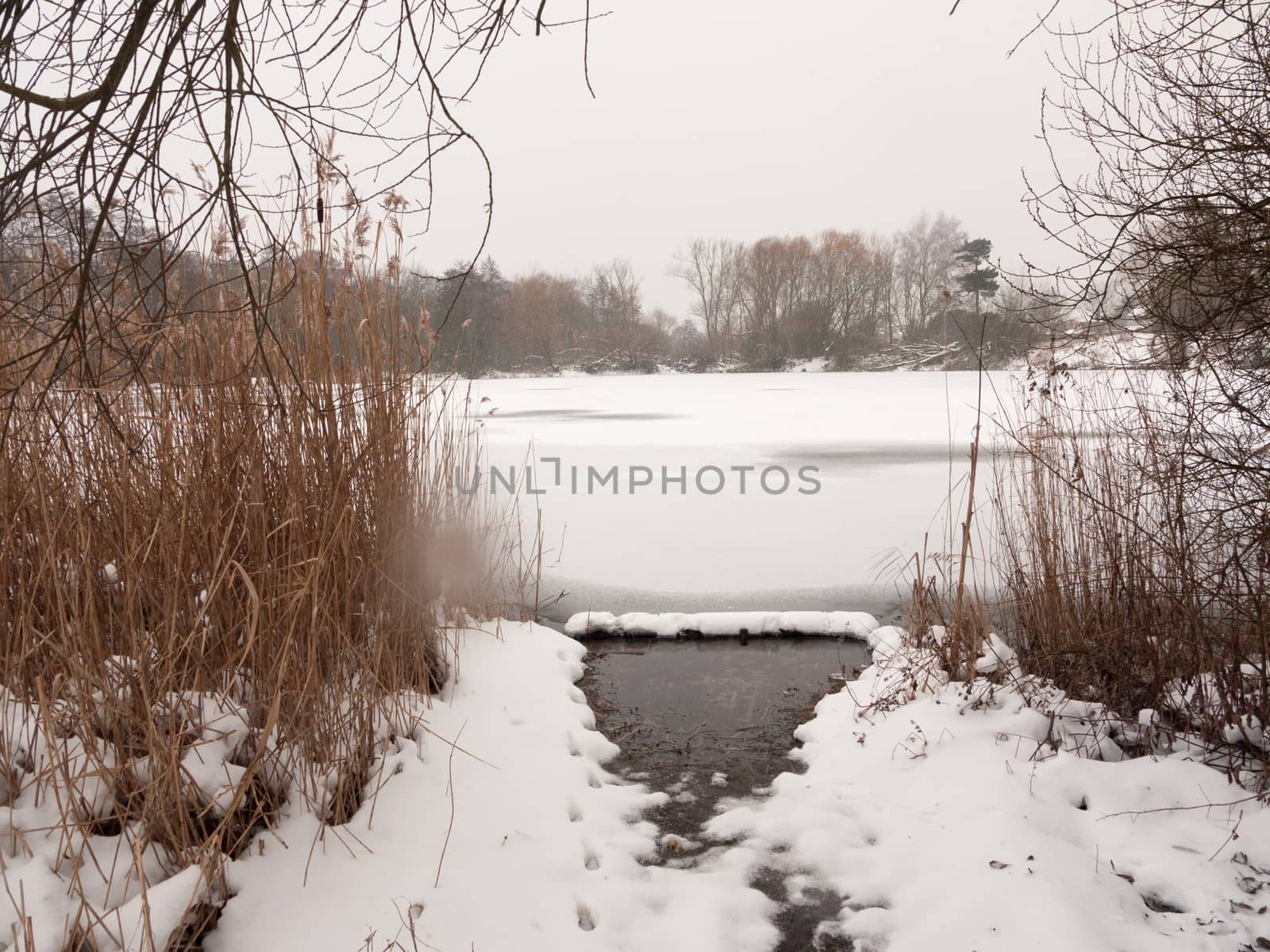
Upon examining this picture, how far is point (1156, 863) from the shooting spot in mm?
1708

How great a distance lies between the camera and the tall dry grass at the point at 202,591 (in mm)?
1497

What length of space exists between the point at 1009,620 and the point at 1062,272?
6.14ft

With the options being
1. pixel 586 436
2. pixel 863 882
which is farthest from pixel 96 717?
pixel 586 436

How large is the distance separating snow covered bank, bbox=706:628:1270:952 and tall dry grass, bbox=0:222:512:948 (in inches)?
44.1

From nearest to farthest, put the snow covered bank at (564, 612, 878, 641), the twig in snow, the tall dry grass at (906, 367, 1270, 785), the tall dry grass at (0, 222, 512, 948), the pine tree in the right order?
1. the tall dry grass at (0, 222, 512, 948)
2. the twig in snow
3. the tall dry grass at (906, 367, 1270, 785)
4. the snow covered bank at (564, 612, 878, 641)
5. the pine tree

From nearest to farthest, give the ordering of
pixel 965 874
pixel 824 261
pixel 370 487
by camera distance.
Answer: pixel 965 874 → pixel 370 487 → pixel 824 261

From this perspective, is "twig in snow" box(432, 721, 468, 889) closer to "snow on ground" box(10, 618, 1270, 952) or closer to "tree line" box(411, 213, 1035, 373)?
"snow on ground" box(10, 618, 1270, 952)

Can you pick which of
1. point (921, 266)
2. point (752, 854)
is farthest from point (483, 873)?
point (921, 266)

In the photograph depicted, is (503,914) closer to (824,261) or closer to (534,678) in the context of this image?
(534,678)

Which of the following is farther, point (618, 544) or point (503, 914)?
point (618, 544)

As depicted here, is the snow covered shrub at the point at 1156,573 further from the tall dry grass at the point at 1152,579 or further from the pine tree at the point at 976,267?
the pine tree at the point at 976,267

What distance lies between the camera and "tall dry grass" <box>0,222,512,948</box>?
150cm

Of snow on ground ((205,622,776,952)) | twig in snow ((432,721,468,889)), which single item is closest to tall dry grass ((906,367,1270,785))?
snow on ground ((205,622,776,952))

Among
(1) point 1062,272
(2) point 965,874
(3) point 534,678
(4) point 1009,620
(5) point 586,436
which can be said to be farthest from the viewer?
(5) point 586,436
